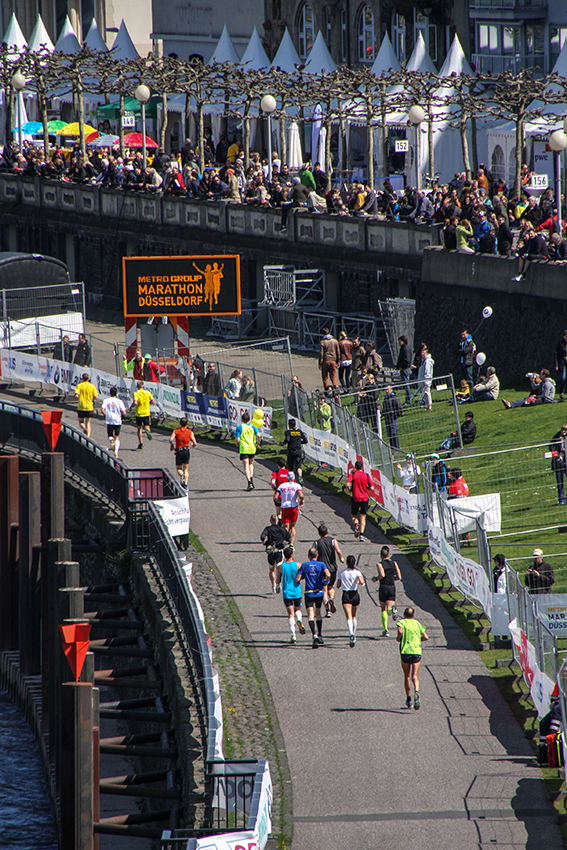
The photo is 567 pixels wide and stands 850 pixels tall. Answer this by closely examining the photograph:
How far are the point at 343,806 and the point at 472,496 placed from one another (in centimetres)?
1033

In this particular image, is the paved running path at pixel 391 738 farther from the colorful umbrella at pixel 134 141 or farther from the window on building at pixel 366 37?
the colorful umbrella at pixel 134 141

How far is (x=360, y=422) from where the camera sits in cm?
2777


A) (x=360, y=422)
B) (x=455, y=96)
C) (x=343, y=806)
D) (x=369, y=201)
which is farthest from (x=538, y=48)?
(x=343, y=806)

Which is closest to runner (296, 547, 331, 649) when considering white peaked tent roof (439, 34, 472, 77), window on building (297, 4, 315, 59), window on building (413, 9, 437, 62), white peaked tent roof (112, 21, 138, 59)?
white peaked tent roof (439, 34, 472, 77)

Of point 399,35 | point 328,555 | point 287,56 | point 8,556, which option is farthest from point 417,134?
point 328,555

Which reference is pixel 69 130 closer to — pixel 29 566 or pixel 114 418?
pixel 114 418

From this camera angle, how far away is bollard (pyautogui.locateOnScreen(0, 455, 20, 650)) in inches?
1068

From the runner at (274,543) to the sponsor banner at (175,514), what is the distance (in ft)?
7.08

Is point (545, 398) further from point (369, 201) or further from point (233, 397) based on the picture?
point (369, 201)

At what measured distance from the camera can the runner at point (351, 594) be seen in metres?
20.3

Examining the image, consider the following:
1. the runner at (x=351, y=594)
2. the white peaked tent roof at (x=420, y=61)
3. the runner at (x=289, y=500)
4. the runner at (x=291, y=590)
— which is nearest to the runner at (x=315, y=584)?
the runner at (x=291, y=590)

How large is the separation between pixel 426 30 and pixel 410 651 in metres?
43.1

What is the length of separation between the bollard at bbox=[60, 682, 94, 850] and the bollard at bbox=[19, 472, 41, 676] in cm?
718

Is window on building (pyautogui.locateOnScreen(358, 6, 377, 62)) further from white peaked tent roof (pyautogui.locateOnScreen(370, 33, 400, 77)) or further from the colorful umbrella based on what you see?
the colorful umbrella
